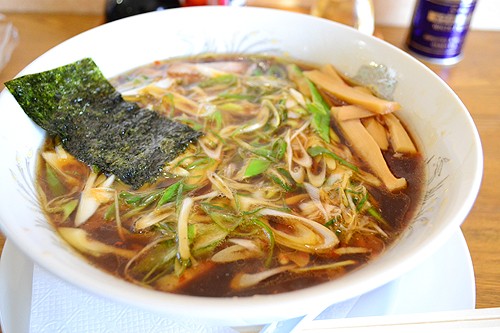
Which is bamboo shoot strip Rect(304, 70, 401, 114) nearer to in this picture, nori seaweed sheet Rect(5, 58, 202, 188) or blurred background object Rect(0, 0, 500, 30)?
nori seaweed sheet Rect(5, 58, 202, 188)

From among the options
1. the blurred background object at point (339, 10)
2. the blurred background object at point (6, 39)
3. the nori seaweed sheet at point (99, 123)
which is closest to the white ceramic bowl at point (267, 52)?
the nori seaweed sheet at point (99, 123)

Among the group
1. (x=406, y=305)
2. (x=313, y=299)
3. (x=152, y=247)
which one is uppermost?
(x=313, y=299)

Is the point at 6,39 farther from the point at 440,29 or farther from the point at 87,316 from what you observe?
the point at 440,29

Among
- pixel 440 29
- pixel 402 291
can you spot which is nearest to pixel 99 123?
pixel 402 291

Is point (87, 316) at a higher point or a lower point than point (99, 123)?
lower

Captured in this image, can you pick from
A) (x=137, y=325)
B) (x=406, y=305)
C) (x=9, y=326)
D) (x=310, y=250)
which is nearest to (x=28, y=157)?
(x=9, y=326)

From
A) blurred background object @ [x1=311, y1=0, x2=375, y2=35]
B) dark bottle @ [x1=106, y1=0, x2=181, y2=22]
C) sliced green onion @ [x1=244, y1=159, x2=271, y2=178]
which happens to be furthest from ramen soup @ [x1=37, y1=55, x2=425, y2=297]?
blurred background object @ [x1=311, y1=0, x2=375, y2=35]

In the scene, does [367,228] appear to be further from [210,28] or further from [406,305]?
[210,28]
